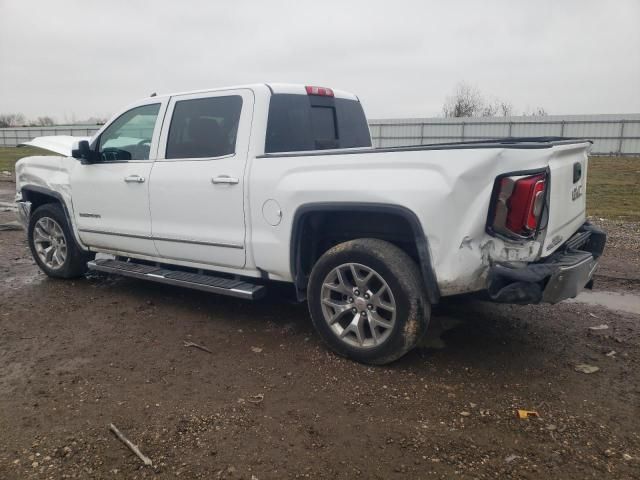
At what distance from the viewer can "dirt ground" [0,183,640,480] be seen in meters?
2.67

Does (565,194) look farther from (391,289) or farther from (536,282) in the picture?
(391,289)

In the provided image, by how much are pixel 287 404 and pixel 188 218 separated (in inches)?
78.0

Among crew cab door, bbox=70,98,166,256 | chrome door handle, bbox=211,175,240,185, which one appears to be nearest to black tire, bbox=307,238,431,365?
chrome door handle, bbox=211,175,240,185

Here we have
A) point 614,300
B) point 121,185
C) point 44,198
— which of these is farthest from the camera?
point 44,198

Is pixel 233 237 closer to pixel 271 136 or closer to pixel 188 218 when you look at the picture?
pixel 188 218

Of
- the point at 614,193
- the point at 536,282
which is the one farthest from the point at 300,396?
the point at 614,193

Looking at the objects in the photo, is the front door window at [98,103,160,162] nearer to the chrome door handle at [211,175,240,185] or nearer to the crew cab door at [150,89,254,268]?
the crew cab door at [150,89,254,268]

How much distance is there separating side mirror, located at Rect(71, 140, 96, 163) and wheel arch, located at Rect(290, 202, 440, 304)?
2.57 m

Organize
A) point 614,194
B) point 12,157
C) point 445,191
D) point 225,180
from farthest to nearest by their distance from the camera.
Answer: point 12,157, point 614,194, point 225,180, point 445,191

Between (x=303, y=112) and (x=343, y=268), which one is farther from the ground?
(x=303, y=112)

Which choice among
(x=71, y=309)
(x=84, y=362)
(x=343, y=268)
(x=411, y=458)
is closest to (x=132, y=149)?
(x=71, y=309)

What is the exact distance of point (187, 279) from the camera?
182 inches

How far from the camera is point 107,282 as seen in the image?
600 centimetres

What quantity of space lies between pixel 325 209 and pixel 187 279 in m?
1.61
